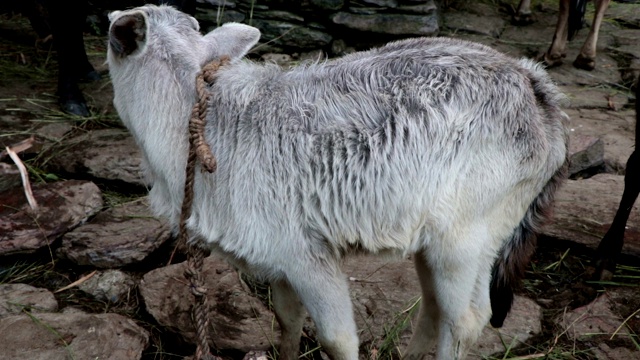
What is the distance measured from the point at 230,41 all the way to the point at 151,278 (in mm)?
1488

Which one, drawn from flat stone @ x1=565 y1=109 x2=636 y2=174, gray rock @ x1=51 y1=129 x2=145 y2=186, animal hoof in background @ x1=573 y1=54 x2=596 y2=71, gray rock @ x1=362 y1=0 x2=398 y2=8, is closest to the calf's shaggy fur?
gray rock @ x1=51 y1=129 x2=145 y2=186

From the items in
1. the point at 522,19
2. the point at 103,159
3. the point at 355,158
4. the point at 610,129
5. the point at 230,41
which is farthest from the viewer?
the point at 522,19

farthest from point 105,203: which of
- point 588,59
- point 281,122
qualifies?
point 588,59

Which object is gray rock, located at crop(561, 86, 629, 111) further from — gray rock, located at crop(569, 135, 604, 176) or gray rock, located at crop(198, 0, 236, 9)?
gray rock, located at crop(198, 0, 236, 9)

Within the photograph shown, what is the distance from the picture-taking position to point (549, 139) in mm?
3148

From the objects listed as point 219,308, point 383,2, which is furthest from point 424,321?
point 383,2

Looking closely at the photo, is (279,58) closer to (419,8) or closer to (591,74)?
(419,8)

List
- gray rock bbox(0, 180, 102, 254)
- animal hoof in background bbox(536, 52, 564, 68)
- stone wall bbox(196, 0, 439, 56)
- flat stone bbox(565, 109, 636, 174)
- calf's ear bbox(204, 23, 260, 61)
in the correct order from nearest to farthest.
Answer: calf's ear bbox(204, 23, 260, 61) → gray rock bbox(0, 180, 102, 254) → flat stone bbox(565, 109, 636, 174) → animal hoof in background bbox(536, 52, 564, 68) → stone wall bbox(196, 0, 439, 56)

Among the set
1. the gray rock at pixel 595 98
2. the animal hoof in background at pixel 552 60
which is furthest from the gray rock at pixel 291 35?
the gray rock at pixel 595 98

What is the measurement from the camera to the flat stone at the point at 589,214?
4621 millimetres

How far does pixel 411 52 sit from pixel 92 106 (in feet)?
11.8

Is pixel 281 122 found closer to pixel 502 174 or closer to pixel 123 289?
pixel 502 174

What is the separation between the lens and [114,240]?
14.6 feet

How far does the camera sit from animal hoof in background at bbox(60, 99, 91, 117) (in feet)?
19.2
